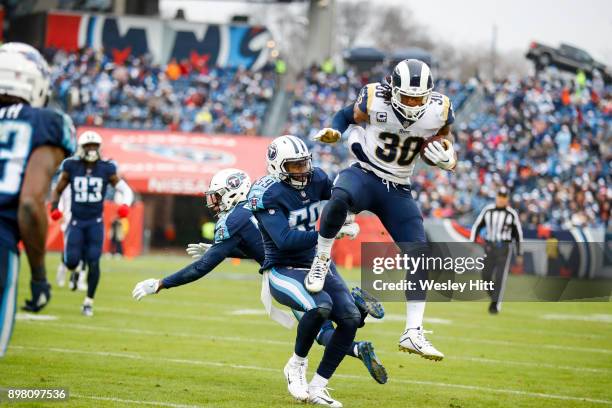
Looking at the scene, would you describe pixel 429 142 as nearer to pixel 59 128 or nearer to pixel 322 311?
pixel 322 311

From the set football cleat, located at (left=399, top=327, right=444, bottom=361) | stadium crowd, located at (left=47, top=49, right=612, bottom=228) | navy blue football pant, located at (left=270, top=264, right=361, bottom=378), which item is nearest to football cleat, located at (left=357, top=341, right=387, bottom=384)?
navy blue football pant, located at (left=270, top=264, right=361, bottom=378)

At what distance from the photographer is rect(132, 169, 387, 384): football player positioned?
306 inches

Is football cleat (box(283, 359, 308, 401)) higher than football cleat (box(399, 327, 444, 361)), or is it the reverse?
football cleat (box(399, 327, 444, 361))

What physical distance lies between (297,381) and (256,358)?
2376mm

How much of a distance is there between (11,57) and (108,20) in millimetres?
35854

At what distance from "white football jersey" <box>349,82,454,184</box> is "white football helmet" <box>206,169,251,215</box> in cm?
101

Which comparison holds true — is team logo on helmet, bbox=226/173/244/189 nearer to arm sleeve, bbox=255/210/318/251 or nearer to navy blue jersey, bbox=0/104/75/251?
arm sleeve, bbox=255/210/318/251

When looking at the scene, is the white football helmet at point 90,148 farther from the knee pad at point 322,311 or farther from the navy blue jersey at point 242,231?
the knee pad at point 322,311

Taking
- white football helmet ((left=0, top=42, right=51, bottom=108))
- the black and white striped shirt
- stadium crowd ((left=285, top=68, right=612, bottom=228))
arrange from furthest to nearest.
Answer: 1. stadium crowd ((left=285, top=68, right=612, bottom=228))
2. the black and white striped shirt
3. white football helmet ((left=0, top=42, right=51, bottom=108))

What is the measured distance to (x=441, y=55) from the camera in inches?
2985

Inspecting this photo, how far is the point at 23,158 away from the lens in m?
5.26

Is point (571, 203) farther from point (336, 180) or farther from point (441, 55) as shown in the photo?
point (441, 55)

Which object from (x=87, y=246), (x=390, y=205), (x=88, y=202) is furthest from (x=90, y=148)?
(x=390, y=205)

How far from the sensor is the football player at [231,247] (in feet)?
25.5
